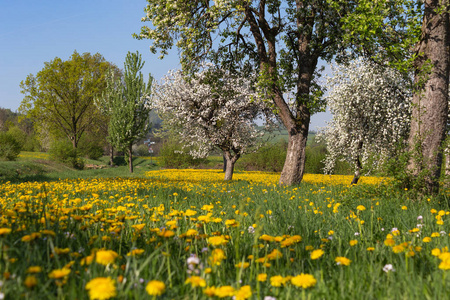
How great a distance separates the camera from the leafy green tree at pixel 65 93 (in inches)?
1357

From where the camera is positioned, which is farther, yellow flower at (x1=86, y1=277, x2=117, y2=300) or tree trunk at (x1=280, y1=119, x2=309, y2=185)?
tree trunk at (x1=280, y1=119, x2=309, y2=185)

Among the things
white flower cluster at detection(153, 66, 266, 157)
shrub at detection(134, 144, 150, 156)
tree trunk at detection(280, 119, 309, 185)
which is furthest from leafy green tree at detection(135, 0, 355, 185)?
shrub at detection(134, 144, 150, 156)

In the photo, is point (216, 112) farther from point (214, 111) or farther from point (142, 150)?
point (142, 150)

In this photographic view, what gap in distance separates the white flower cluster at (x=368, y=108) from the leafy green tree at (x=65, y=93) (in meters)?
29.8

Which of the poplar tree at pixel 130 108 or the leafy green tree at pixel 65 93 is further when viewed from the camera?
the leafy green tree at pixel 65 93

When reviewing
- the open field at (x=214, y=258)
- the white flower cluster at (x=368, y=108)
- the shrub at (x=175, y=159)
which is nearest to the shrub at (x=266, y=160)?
the shrub at (x=175, y=159)

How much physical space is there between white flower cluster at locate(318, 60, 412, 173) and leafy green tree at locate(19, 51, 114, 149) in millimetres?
29826

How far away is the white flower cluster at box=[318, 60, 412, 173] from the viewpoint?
1238 cm

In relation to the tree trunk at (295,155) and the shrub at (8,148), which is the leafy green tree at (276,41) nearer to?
the tree trunk at (295,155)

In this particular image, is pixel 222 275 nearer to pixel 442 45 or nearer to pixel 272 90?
pixel 442 45

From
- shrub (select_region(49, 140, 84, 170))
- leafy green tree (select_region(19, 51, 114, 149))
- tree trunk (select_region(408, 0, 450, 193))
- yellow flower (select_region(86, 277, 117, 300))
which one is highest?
leafy green tree (select_region(19, 51, 114, 149))

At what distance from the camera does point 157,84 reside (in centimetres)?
1938

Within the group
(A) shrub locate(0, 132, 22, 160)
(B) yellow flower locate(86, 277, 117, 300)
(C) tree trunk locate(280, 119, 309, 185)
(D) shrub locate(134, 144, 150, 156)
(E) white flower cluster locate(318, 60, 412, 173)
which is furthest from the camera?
(D) shrub locate(134, 144, 150, 156)

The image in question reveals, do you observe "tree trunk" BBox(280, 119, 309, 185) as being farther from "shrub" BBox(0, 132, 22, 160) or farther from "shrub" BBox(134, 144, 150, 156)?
"shrub" BBox(134, 144, 150, 156)
